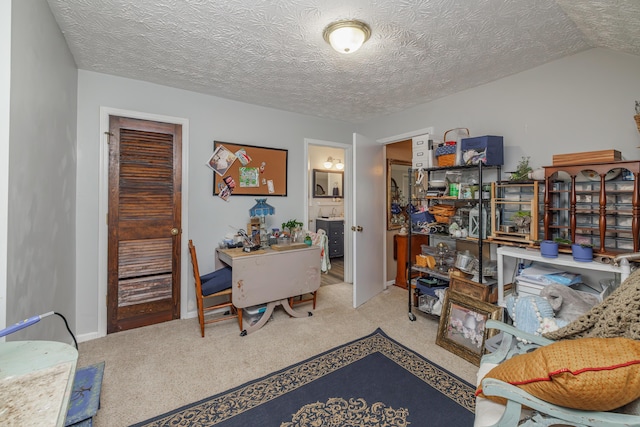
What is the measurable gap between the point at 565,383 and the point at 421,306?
2.16m

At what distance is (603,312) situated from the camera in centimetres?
114

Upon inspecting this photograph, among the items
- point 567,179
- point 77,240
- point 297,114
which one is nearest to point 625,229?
point 567,179

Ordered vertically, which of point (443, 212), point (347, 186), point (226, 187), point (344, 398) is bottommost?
point (344, 398)

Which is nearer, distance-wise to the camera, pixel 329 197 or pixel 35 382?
pixel 35 382

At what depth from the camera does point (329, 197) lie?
5.83 meters

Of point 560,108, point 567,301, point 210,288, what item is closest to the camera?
point 567,301

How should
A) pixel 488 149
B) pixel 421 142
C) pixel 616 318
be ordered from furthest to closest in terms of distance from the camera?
pixel 421 142 → pixel 488 149 → pixel 616 318

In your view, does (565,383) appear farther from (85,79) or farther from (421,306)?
(85,79)

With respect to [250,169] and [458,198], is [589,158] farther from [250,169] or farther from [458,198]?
[250,169]

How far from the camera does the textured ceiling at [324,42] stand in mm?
1609

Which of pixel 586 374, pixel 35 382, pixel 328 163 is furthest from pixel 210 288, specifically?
pixel 328 163

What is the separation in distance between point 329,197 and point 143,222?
3706 mm

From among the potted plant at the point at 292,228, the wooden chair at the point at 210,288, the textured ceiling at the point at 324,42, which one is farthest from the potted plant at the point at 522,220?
the wooden chair at the point at 210,288

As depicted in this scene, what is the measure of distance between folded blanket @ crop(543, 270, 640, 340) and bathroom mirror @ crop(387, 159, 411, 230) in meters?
2.87
